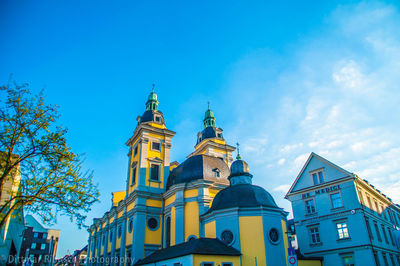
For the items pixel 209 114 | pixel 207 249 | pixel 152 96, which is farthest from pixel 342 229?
pixel 152 96

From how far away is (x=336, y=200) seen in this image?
28.0m

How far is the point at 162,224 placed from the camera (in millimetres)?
33438

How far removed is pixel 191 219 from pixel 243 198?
24.0 feet

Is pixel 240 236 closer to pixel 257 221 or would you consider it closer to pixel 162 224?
pixel 257 221

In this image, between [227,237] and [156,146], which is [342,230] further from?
[156,146]

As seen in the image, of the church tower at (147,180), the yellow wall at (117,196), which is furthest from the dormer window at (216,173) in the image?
the yellow wall at (117,196)

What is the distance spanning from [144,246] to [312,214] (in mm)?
18685

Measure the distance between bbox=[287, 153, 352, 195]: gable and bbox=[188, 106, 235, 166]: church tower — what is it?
1360 centimetres

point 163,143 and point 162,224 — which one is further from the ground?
point 163,143

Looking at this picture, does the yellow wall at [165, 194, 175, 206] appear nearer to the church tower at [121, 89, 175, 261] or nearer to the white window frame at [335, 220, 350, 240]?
the church tower at [121, 89, 175, 261]

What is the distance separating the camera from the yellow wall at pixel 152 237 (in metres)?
32.0

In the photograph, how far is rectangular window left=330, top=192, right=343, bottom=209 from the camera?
27.7 meters

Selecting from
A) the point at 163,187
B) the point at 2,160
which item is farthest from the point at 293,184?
the point at 2,160

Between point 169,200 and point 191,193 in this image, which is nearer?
point 191,193
